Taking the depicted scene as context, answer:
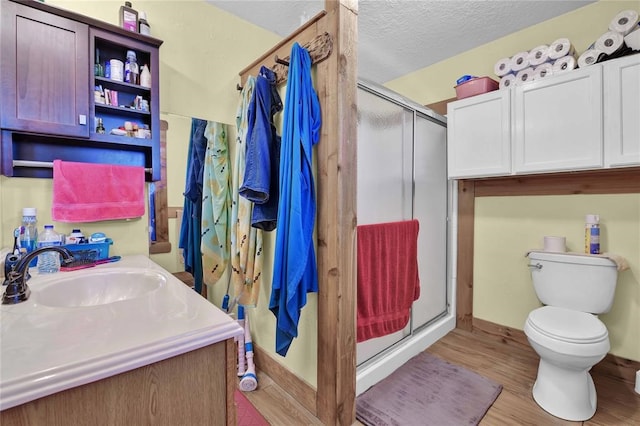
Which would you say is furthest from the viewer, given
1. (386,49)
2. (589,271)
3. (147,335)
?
(386,49)

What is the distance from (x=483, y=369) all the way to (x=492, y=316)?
0.60 meters

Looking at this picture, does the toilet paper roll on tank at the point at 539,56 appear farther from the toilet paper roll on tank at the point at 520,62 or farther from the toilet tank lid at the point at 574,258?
the toilet tank lid at the point at 574,258

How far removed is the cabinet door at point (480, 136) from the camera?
6.55 feet

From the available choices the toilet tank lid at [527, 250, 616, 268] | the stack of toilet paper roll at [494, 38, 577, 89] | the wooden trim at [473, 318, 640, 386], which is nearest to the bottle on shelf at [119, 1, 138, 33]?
the stack of toilet paper roll at [494, 38, 577, 89]

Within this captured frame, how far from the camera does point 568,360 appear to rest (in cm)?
140

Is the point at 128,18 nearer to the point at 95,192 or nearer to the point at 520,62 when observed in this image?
the point at 95,192

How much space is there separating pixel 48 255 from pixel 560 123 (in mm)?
2820

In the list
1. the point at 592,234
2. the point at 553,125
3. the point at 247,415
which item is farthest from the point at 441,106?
the point at 247,415

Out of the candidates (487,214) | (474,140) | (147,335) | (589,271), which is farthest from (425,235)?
(147,335)

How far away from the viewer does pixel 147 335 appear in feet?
2.02

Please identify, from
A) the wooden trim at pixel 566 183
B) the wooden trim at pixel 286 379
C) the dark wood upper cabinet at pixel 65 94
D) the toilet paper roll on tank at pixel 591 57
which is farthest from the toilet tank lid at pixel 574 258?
the dark wood upper cabinet at pixel 65 94

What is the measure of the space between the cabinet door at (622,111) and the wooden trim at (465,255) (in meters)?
0.91

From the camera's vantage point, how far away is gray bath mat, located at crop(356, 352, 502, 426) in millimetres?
1445

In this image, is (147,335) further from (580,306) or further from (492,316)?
(492,316)
